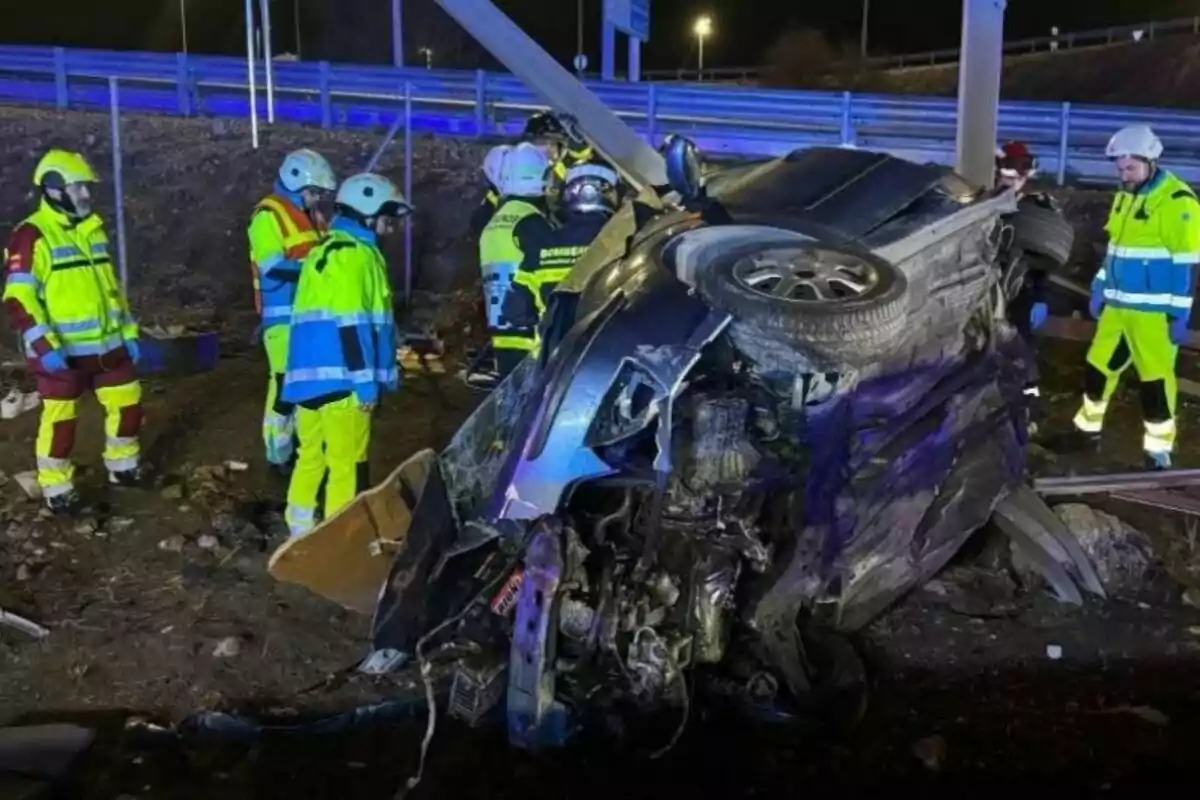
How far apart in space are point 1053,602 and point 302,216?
4.01 metres

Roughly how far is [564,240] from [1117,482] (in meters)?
2.76

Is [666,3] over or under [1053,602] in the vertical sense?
over

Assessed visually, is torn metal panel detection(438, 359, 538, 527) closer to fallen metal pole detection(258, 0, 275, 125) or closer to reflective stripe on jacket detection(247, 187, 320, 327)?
reflective stripe on jacket detection(247, 187, 320, 327)

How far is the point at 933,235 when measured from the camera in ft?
14.5

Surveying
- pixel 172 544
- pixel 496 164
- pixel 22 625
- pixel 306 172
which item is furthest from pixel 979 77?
pixel 22 625

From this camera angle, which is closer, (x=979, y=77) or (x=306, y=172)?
(x=306, y=172)

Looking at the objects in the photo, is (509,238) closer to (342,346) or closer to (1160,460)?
(342,346)

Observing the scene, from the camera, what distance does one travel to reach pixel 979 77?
6.95 meters

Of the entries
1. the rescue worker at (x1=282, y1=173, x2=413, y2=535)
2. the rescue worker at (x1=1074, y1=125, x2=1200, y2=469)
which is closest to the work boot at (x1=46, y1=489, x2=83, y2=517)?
the rescue worker at (x1=282, y1=173, x2=413, y2=535)

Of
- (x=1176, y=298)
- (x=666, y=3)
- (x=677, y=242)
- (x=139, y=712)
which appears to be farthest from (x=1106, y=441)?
(x=666, y=3)

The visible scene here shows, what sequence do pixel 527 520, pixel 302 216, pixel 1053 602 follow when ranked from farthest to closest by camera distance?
pixel 302 216 < pixel 1053 602 < pixel 527 520

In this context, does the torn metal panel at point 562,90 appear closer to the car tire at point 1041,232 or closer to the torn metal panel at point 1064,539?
the car tire at point 1041,232

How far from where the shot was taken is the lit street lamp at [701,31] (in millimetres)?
30641

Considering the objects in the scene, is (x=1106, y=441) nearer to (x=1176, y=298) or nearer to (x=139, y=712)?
(x=1176, y=298)
